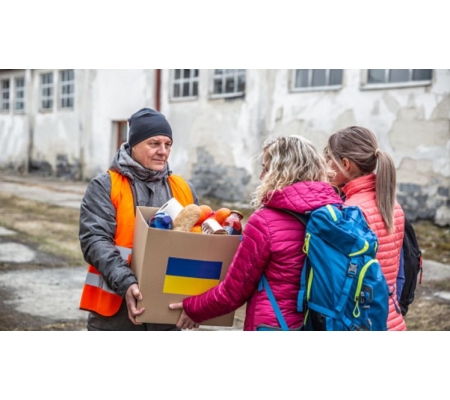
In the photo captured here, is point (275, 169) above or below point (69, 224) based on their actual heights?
above

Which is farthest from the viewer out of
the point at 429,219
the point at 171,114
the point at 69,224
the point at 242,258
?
the point at 171,114

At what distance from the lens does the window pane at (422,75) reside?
568 cm

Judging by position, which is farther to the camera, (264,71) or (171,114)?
(171,114)

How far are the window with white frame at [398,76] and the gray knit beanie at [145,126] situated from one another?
4.36m

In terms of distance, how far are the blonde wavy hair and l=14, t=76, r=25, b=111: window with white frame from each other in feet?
9.52

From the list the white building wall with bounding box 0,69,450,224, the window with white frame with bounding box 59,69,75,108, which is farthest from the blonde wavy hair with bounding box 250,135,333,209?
the window with white frame with bounding box 59,69,75,108

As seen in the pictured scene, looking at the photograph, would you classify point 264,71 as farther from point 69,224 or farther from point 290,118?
point 69,224

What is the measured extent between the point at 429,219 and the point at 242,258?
4485 millimetres

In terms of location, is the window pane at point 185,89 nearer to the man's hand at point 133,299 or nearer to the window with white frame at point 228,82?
the window with white frame at point 228,82

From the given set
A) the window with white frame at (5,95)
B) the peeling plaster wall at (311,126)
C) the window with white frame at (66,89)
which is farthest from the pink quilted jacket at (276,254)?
the peeling plaster wall at (311,126)

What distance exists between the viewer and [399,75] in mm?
5930

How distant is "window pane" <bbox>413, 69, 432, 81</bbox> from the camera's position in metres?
5.68

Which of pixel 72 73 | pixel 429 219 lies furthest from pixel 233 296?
pixel 429 219

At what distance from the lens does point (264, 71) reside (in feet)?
22.9
